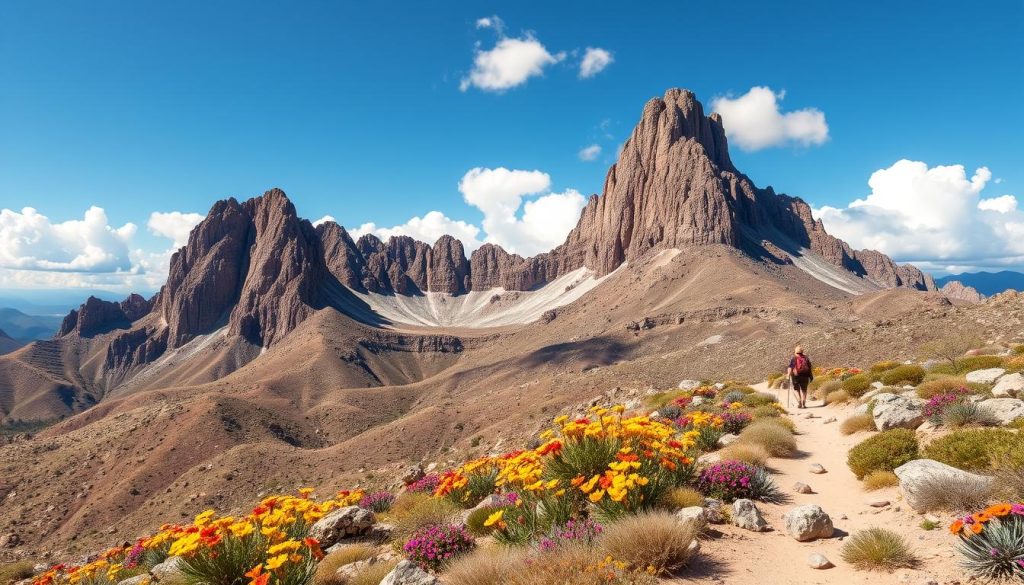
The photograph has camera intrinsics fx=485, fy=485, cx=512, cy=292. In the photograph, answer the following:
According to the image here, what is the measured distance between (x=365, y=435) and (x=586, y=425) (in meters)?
65.8

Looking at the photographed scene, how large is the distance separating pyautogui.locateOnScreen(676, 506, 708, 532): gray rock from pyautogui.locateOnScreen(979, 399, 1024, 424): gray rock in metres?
7.99

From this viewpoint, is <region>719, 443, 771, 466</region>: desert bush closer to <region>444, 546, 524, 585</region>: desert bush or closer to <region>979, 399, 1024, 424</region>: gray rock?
<region>979, 399, 1024, 424</region>: gray rock

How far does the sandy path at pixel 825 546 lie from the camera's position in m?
6.00

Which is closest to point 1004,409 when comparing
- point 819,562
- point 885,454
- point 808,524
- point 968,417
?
point 968,417

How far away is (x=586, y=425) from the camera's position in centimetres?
702

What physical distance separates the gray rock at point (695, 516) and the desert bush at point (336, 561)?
4963 mm

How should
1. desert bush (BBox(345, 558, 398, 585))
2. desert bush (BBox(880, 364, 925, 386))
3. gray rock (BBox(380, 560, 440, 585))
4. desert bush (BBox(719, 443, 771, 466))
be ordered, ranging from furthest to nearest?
1. desert bush (BBox(880, 364, 925, 386))
2. desert bush (BBox(719, 443, 771, 466))
3. desert bush (BBox(345, 558, 398, 585))
4. gray rock (BBox(380, 560, 440, 585))

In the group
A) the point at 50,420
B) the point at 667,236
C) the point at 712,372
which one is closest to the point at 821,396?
the point at 712,372

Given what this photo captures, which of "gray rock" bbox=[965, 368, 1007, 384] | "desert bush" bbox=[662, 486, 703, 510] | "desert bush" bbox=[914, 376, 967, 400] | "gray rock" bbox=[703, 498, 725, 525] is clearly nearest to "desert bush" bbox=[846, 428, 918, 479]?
"gray rock" bbox=[703, 498, 725, 525]

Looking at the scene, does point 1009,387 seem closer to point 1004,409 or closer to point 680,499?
point 1004,409

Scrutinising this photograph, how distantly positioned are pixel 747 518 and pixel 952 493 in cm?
291

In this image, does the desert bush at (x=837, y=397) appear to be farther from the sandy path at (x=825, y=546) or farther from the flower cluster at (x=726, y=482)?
the flower cluster at (x=726, y=482)

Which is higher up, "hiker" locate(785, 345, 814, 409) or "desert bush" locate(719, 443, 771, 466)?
"hiker" locate(785, 345, 814, 409)

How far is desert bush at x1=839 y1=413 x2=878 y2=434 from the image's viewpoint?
1358 centimetres
